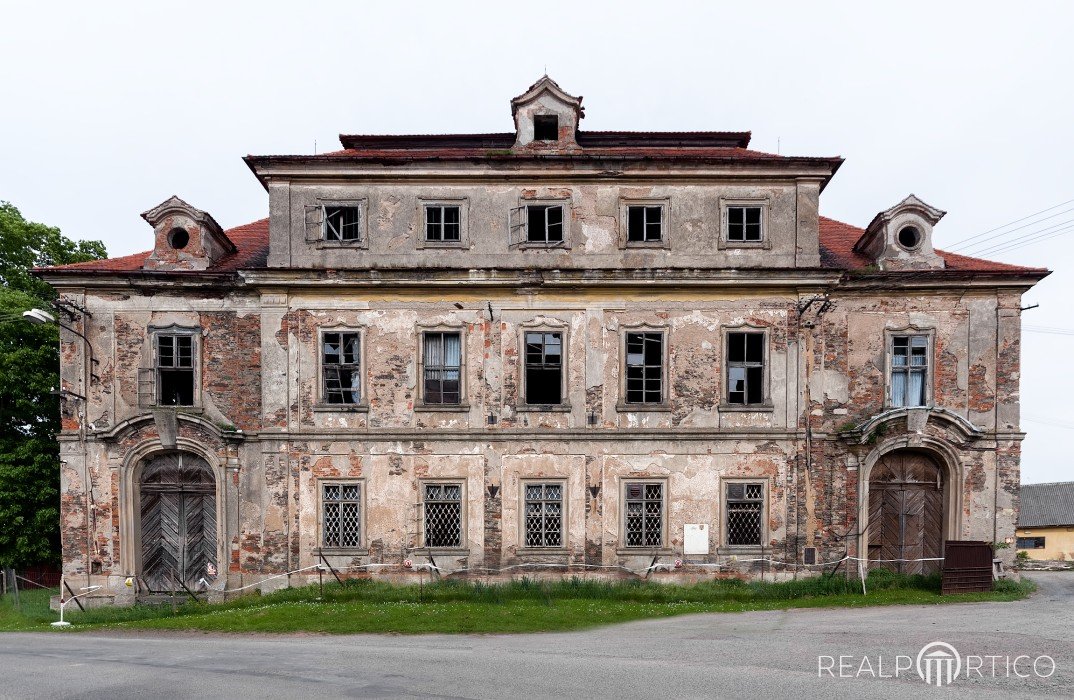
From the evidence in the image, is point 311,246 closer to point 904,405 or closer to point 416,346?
point 416,346

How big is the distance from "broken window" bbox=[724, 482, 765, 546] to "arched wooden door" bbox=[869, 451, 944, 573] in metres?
2.85

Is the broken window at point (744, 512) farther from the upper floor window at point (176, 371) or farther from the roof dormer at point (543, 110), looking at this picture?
the upper floor window at point (176, 371)

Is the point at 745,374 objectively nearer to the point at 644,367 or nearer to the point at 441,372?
the point at 644,367

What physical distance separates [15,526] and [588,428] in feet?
53.6

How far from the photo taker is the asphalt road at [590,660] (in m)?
8.41

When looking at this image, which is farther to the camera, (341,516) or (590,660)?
(341,516)

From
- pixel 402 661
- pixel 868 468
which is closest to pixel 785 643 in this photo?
pixel 402 661

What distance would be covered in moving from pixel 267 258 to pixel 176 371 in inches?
143

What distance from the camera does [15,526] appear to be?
1892cm

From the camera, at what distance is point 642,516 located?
16484 mm

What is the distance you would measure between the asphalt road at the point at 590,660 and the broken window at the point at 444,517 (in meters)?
4.48

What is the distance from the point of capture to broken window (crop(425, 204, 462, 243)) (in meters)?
16.9

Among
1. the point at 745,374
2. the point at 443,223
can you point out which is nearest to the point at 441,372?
the point at 443,223

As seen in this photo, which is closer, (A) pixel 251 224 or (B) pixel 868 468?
(B) pixel 868 468
